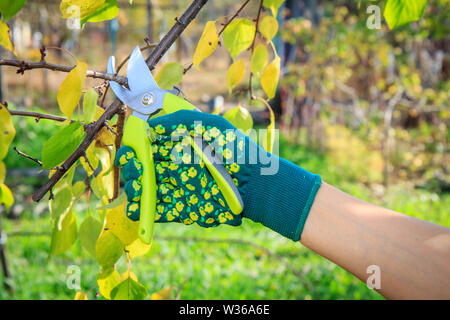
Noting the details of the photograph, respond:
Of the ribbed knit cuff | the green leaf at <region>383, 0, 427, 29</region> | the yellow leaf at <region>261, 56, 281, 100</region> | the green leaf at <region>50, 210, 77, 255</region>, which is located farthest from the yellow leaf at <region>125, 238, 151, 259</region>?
the green leaf at <region>383, 0, 427, 29</region>

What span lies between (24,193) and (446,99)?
4.44 m

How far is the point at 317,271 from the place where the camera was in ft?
7.95

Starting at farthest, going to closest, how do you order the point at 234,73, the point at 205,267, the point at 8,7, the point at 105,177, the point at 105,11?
the point at 205,267, the point at 234,73, the point at 105,177, the point at 105,11, the point at 8,7

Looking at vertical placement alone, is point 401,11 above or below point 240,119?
above

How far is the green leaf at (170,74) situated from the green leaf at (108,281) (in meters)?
0.45

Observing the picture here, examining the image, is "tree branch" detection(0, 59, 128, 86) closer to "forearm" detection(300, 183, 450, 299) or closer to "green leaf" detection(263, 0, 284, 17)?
"green leaf" detection(263, 0, 284, 17)

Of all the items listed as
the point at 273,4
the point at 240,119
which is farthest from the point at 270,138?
the point at 273,4

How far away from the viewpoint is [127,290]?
938 millimetres

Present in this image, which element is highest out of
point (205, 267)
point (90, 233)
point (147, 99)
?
point (147, 99)

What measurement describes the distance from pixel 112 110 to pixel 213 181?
259 mm

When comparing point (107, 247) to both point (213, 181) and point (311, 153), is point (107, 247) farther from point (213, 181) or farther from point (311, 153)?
point (311, 153)

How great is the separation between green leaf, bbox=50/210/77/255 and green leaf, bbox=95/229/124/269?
0.42 feet
